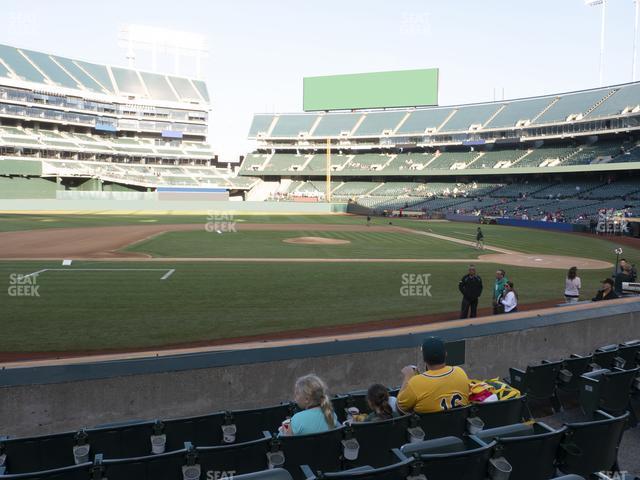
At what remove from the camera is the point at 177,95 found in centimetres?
10081

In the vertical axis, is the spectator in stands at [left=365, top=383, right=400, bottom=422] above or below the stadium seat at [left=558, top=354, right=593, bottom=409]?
above

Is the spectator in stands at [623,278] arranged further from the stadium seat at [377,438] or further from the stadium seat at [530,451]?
the stadium seat at [377,438]

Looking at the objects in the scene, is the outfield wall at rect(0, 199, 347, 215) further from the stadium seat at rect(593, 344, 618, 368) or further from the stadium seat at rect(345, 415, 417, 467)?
the stadium seat at rect(345, 415, 417, 467)

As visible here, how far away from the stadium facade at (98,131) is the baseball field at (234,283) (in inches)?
1742

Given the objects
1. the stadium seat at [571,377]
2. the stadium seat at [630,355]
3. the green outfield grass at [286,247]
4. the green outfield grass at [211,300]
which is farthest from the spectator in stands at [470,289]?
the green outfield grass at [286,247]

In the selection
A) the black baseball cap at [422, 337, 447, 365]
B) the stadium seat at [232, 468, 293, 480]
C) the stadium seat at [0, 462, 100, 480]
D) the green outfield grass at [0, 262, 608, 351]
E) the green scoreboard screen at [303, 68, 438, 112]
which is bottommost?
the green outfield grass at [0, 262, 608, 351]

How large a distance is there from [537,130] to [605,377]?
76.9m

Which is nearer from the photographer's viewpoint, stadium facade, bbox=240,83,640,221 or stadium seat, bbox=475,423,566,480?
stadium seat, bbox=475,423,566,480

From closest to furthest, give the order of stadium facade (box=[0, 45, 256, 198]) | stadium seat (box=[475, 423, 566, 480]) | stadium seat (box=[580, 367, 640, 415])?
stadium seat (box=[475, 423, 566, 480]) → stadium seat (box=[580, 367, 640, 415]) → stadium facade (box=[0, 45, 256, 198])

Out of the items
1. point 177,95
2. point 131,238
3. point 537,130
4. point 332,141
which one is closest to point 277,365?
point 131,238

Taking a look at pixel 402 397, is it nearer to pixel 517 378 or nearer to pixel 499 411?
pixel 499 411

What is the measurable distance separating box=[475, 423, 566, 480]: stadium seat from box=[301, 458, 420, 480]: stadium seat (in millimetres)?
753

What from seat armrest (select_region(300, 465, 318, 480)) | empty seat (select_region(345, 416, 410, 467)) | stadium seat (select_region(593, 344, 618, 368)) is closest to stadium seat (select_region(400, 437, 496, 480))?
empty seat (select_region(345, 416, 410, 467))

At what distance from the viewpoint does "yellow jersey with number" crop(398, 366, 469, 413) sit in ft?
15.0
